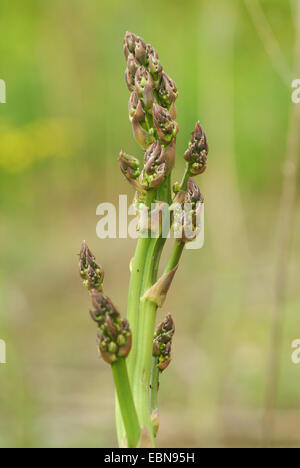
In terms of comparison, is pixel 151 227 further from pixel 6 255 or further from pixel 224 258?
pixel 6 255

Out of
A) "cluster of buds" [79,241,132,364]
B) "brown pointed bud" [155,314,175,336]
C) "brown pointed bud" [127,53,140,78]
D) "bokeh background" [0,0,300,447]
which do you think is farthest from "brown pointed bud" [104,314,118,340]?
"bokeh background" [0,0,300,447]

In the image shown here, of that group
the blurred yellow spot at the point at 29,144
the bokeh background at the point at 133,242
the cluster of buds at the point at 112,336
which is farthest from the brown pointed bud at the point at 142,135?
the blurred yellow spot at the point at 29,144

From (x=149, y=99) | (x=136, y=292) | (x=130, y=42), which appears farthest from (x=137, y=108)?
(x=136, y=292)

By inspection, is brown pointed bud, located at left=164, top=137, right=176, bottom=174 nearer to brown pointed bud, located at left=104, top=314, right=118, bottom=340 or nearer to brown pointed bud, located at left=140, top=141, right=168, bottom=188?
brown pointed bud, located at left=140, top=141, right=168, bottom=188

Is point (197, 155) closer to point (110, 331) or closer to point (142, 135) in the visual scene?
point (142, 135)

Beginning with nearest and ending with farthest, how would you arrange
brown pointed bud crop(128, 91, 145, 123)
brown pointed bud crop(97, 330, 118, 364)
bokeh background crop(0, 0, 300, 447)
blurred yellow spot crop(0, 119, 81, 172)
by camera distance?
brown pointed bud crop(97, 330, 118, 364) < brown pointed bud crop(128, 91, 145, 123) < bokeh background crop(0, 0, 300, 447) < blurred yellow spot crop(0, 119, 81, 172)

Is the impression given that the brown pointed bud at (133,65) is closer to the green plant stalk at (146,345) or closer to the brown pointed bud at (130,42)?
the brown pointed bud at (130,42)
